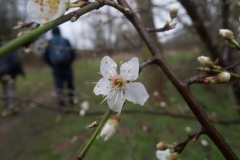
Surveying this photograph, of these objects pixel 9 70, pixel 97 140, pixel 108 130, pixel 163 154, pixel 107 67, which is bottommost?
pixel 97 140

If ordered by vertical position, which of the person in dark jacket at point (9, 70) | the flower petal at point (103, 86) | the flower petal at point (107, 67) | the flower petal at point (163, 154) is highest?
the flower petal at point (107, 67)

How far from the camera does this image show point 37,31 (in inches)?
21.5

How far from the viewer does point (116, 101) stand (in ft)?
2.95

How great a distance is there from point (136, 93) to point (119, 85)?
0.42 ft

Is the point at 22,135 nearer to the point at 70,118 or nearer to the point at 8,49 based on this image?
the point at 70,118

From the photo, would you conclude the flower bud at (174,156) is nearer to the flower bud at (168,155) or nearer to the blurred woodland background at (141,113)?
the flower bud at (168,155)

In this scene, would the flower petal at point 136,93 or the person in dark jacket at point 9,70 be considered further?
the person in dark jacket at point 9,70

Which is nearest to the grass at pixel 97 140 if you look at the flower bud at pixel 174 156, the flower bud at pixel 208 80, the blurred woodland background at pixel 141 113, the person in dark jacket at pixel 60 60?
the blurred woodland background at pixel 141 113

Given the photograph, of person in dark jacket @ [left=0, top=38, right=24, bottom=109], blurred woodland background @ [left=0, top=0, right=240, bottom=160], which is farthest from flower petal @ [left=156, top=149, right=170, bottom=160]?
person in dark jacket @ [left=0, top=38, right=24, bottom=109]

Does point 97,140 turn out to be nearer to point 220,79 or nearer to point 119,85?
point 119,85

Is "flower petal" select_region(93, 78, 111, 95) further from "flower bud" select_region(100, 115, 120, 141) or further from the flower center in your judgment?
"flower bud" select_region(100, 115, 120, 141)

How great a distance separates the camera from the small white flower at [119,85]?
0.89 meters

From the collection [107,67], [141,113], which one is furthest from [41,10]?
[141,113]

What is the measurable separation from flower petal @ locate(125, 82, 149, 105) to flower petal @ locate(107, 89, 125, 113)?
1.3 inches
